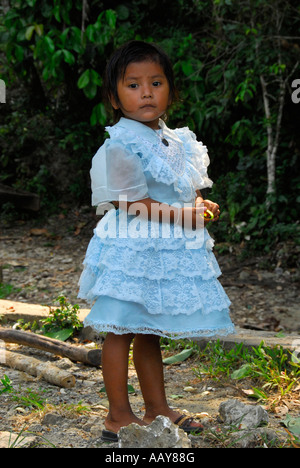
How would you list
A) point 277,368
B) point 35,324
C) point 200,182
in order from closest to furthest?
point 200,182 → point 277,368 → point 35,324

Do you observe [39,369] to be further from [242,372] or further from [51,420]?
[242,372]

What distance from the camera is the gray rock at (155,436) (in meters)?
1.73

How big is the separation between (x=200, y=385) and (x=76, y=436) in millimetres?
788

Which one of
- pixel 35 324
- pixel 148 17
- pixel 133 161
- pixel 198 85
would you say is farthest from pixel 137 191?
pixel 148 17

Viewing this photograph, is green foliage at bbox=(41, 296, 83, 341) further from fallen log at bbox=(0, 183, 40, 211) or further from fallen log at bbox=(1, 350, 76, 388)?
fallen log at bbox=(0, 183, 40, 211)

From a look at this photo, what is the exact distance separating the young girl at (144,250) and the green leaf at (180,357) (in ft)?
2.76

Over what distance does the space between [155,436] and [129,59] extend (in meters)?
1.20

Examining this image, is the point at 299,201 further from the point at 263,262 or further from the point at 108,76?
the point at 108,76

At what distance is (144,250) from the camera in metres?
1.92

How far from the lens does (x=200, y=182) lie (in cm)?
217

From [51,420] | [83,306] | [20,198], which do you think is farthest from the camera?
[20,198]
